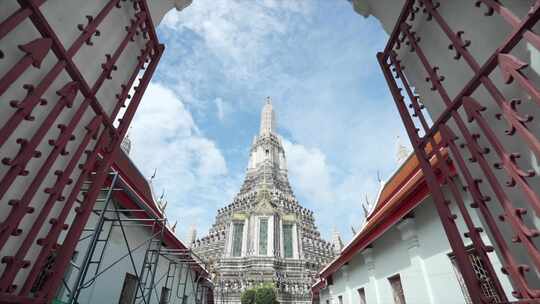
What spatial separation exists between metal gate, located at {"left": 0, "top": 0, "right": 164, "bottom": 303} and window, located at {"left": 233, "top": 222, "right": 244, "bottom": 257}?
3916 centimetres

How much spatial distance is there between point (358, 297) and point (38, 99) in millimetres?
9943

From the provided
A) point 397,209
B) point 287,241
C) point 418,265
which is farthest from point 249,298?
point 397,209

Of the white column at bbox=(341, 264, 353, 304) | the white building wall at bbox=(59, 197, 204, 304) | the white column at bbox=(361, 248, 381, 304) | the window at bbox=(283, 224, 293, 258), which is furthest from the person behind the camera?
the window at bbox=(283, 224, 293, 258)

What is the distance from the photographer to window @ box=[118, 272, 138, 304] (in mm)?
7183

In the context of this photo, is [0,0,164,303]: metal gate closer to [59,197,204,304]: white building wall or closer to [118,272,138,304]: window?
[59,197,204,304]: white building wall

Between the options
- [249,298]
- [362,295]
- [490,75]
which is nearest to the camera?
[490,75]

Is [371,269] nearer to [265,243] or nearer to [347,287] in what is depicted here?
[347,287]

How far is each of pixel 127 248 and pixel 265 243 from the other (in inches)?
1332

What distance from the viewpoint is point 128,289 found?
7434 mm

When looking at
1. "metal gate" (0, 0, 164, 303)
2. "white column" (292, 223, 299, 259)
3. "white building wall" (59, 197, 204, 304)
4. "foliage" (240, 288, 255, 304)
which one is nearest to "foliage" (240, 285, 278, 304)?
"foliage" (240, 288, 255, 304)

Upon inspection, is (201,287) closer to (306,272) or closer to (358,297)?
(358,297)

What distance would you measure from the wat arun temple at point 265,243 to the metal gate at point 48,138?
87.4 feet

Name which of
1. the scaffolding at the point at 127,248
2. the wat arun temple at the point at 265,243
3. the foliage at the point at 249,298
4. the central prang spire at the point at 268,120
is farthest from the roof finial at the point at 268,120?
the scaffolding at the point at 127,248

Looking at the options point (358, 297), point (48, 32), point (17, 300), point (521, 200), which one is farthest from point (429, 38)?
point (358, 297)
